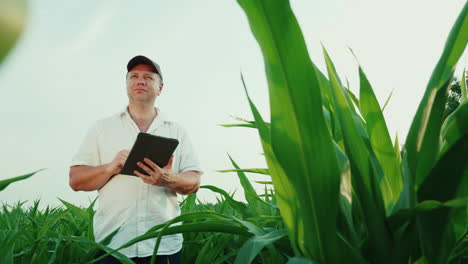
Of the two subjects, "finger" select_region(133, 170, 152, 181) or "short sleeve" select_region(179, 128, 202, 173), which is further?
"short sleeve" select_region(179, 128, 202, 173)

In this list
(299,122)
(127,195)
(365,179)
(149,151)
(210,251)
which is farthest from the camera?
(127,195)

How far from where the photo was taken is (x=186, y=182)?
4.95 ft

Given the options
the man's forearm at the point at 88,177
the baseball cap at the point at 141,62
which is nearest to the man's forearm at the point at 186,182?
the man's forearm at the point at 88,177

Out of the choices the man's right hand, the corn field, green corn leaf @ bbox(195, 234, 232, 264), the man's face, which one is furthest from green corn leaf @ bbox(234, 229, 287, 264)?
the man's face

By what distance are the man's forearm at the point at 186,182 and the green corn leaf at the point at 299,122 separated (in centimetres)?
95

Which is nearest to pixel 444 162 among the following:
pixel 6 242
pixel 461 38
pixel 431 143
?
pixel 431 143

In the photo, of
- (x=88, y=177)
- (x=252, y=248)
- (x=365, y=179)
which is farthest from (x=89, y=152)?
(x=365, y=179)

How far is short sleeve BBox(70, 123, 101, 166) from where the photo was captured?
1529mm

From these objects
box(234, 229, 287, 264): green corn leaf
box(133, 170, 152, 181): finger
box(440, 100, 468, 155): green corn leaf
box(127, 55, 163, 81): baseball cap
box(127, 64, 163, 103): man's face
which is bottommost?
box(234, 229, 287, 264): green corn leaf

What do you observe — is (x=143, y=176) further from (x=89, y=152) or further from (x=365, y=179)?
(x=365, y=179)

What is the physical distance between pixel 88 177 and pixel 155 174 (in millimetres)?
259

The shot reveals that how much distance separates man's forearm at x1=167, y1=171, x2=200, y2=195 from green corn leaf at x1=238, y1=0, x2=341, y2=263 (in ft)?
3.13

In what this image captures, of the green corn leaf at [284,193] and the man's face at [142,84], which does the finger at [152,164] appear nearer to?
the man's face at [142,84]

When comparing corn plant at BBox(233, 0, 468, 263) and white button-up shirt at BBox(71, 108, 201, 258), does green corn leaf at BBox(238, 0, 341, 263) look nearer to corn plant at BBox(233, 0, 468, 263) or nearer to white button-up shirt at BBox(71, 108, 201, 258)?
corn plant at BBox(233, 0, 468, 263)
